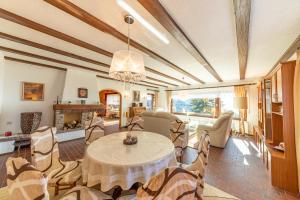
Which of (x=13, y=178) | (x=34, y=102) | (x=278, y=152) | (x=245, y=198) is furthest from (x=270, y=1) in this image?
(x=34, y=102)

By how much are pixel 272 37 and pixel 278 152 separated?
1950 mm

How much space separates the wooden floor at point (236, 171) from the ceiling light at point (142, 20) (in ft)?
8.55

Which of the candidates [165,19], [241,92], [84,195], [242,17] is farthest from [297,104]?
[241,92]

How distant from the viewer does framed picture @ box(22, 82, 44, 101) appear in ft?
12.9

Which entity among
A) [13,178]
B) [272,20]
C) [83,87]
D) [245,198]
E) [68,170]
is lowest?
[245,198]

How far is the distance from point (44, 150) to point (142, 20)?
2245 mm

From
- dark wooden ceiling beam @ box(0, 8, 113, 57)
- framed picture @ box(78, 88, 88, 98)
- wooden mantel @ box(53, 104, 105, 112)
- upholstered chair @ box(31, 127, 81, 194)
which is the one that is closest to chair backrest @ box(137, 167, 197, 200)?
upholstered chair @ box(31, 127, 81, 194)

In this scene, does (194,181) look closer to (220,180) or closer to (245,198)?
(245,198)

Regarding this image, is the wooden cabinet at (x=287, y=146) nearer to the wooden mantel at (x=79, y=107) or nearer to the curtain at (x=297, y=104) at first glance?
the curtain at (x=297, y=104)

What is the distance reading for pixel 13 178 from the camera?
783mm

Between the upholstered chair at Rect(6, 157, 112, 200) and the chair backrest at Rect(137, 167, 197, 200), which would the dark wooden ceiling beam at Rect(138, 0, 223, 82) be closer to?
the chair backrest at Rect(137, 167, 197, 200)

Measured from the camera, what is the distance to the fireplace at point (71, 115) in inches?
173

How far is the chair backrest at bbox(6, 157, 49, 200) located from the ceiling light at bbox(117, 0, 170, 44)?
1.76m

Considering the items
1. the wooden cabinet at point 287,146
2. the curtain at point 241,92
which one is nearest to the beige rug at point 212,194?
the wooden cabinet at point 287,146
